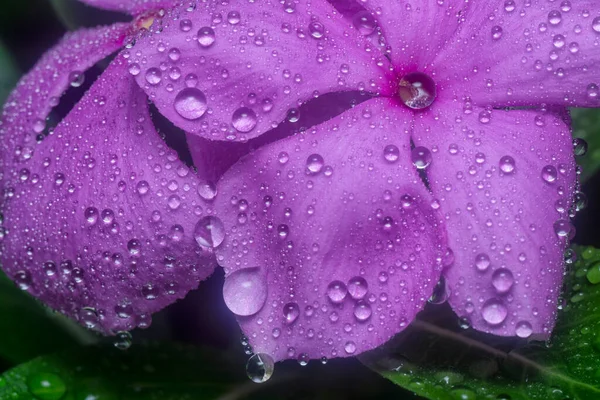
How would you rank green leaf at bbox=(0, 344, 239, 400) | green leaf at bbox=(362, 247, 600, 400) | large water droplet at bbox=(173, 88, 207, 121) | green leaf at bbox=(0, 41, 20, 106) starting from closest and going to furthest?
large water droplet at bbox=(173, 88, 207, 121)
green leaf at bbox=(362, 247, 600, 400)
green leaf at bbox=(0, 344, 239, 400)
green leaf at bbox=(0, 41, 20, 106)

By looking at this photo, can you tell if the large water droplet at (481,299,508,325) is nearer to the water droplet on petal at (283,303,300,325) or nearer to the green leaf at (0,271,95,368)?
the water droplet on petal at (283,303,300,325)

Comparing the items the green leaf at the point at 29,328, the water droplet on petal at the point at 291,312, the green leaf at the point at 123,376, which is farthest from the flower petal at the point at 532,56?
the green leaf at the point at 29,328

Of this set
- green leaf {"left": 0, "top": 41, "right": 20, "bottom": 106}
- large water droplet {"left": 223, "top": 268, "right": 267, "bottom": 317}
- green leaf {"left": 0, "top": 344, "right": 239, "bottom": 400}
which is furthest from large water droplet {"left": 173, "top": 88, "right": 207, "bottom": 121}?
green leaf {"left": 0, "top": 41, "right": 20, "bottom": 106}

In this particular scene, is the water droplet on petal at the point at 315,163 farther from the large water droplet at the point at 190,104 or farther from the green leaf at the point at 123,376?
the green leaf at the point at 123,376

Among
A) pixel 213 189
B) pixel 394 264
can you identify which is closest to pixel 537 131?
pixel 394 264

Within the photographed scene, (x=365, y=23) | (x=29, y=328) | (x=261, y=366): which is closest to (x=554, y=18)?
(x=365, y=23)
